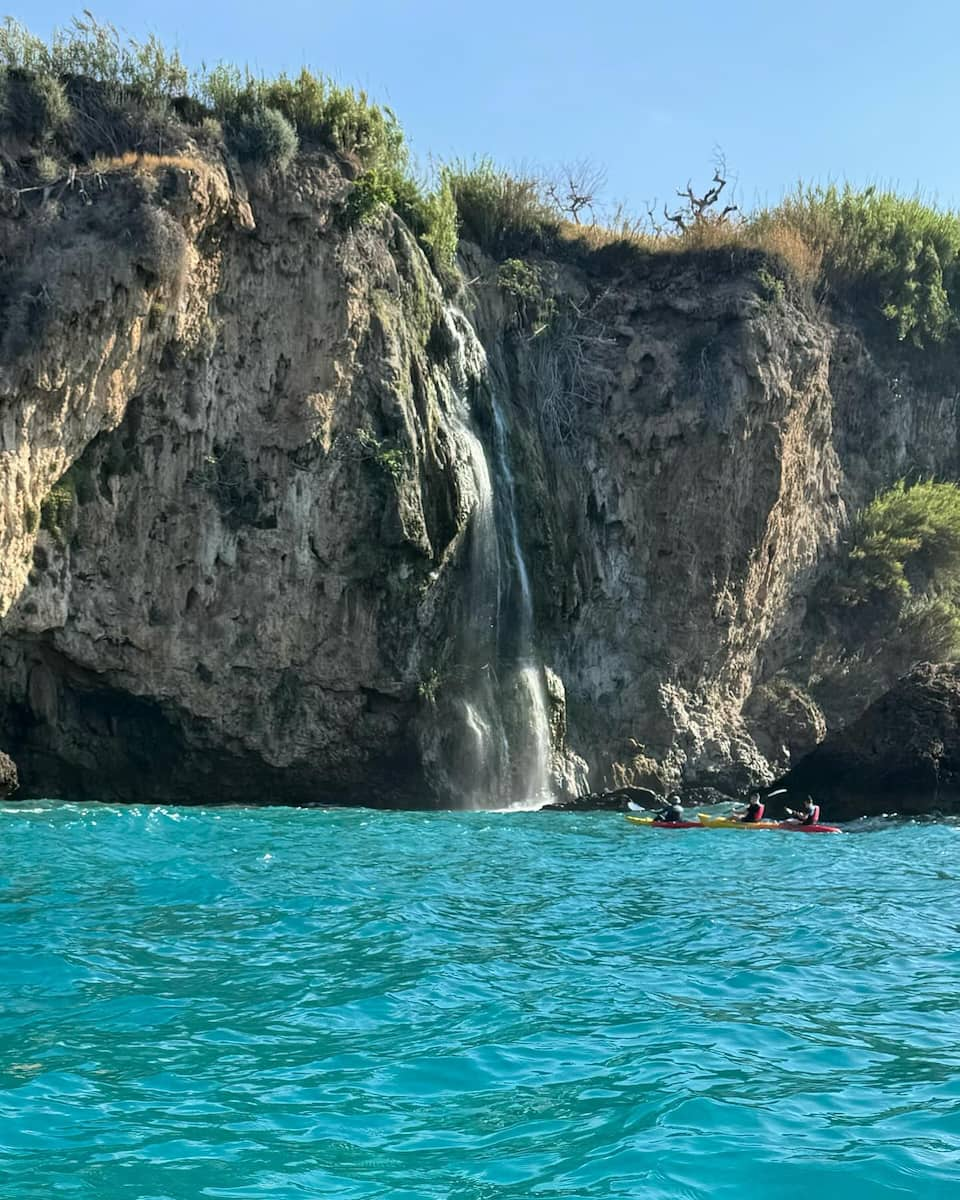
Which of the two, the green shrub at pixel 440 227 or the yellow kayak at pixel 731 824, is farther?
the green shrub at pixel 440 227

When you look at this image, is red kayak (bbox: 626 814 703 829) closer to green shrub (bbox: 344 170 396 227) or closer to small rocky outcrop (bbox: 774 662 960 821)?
small rocky outcrop (bbox: 774 662 960 821)

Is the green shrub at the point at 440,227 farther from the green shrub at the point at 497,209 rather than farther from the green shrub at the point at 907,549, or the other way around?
the green shrub at the point at 907,549

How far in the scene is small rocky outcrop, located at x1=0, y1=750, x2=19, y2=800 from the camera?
59.0ft

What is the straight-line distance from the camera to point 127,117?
20.2m

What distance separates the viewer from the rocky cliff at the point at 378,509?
18.6 meters

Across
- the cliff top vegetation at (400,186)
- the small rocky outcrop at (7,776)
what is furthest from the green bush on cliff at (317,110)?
the small rocky outcrop at (7,776)

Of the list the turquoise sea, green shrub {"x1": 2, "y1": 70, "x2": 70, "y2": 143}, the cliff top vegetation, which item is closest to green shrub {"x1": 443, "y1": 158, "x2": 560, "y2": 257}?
the cliff top vegetation

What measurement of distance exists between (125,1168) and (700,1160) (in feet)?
7.37

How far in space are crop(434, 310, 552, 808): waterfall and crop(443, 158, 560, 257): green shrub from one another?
4320mm

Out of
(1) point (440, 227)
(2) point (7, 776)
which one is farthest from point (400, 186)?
(2) point (7, 776)

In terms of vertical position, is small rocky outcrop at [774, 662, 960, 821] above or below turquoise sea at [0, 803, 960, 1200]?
above

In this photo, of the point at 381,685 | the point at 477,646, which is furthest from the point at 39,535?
the point at 477,646

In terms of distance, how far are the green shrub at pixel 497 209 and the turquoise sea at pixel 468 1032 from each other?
58.2ft

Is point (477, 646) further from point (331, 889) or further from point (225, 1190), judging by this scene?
point (225, 1190)
